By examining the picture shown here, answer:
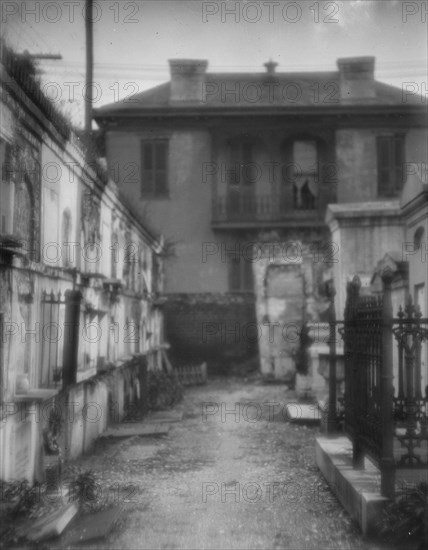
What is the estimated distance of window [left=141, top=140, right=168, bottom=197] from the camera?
24.4 meters

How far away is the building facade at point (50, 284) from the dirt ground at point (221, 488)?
2.90ft

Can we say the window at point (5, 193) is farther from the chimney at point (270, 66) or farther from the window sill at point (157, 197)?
the chimney at point (270, 66)

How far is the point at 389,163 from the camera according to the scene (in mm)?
24438

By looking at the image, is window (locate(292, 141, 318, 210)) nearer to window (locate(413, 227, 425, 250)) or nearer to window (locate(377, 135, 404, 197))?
window (locate(377, 135, 404, 197))

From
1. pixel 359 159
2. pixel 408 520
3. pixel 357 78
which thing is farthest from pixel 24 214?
pixel 357 78

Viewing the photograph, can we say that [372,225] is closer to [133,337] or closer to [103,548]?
[133,337]

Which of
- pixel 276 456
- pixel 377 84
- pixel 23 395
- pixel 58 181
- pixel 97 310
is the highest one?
pixel 377 84

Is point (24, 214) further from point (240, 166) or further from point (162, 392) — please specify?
point (240, 166)

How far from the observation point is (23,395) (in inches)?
253

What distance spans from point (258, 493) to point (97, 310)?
411 centimetres

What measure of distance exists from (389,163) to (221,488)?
754 inches

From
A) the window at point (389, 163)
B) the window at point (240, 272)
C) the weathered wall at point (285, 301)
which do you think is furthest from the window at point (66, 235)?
the window at point (389, 163)

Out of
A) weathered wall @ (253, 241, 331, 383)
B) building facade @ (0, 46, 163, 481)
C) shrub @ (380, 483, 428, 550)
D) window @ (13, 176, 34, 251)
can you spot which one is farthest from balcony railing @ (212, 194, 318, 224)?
shrub @ (380, 483, 428, 550)

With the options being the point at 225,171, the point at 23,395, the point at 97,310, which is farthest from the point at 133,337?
the point at 225,171
